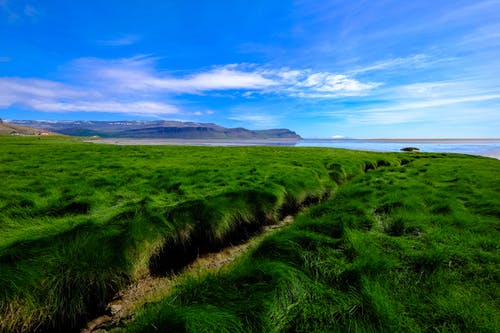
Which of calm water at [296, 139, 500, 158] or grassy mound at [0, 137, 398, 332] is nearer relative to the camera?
grassy mound at [0, 137, 398, 332]

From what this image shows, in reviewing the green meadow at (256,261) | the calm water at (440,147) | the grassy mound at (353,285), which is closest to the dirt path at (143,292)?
the green meadow at (256,261)

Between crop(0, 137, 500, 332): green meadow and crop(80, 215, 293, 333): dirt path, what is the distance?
210 mm

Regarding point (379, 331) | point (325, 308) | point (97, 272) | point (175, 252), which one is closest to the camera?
point (379, 331)

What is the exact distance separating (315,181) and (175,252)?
9788 mm

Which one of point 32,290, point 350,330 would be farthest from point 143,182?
point 350,330

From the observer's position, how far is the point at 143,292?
6.18 metres

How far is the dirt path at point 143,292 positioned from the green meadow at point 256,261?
210 mm

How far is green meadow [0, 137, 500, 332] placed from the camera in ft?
12.3

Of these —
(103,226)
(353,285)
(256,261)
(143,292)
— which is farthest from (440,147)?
(103,226)

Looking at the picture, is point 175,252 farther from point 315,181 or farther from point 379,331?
point 315,181

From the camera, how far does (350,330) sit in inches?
139

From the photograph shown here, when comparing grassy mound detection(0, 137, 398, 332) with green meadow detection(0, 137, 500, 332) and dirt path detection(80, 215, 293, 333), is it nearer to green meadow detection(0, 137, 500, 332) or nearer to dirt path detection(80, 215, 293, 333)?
green meadow detection(0, 137, 500, 332)

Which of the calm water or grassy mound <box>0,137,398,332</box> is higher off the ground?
the calm water

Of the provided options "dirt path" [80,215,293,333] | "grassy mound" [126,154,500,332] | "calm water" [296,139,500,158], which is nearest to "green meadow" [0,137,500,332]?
"grassy mound" [126,154,500,332]
